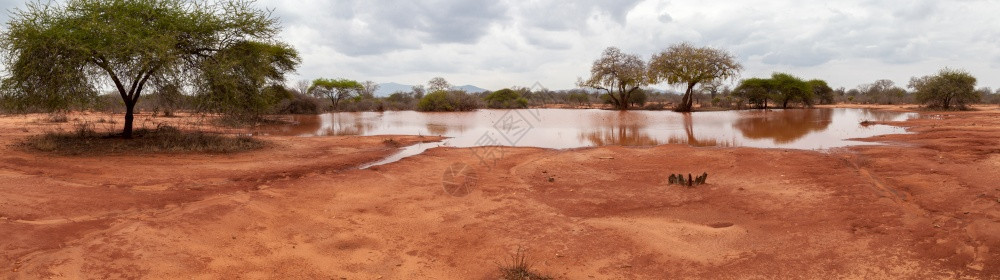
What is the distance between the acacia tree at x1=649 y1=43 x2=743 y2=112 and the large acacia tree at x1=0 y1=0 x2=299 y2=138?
3498 centimetres

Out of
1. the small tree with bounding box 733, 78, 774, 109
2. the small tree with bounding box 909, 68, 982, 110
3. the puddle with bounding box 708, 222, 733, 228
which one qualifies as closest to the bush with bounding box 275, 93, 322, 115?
the puddle with bounding box 708, 222, 733, 228

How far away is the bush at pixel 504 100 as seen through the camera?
62.7 meters

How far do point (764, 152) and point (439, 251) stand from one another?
961 cm

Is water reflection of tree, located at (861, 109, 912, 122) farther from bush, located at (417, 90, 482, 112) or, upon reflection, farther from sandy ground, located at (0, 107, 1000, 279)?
bush, located at (417, 90, 482, 112)

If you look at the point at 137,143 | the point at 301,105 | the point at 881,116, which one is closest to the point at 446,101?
the point at 301,105

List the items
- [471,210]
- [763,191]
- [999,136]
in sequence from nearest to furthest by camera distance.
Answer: [471,210]
[763,191]
[999,136]

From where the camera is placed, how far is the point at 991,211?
5656 mm

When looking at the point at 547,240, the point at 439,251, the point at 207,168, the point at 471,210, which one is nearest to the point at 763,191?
the point at 547,240

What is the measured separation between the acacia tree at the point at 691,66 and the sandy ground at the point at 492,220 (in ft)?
101

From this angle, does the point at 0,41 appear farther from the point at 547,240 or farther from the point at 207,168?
the point at 547,240

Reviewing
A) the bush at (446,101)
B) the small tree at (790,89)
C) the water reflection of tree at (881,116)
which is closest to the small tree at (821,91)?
the small tree at (790,89)

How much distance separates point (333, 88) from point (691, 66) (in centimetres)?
3455

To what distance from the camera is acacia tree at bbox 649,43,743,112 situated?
39.8 m

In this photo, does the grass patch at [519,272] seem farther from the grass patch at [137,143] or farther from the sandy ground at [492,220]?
the grass patch at [137,143]
